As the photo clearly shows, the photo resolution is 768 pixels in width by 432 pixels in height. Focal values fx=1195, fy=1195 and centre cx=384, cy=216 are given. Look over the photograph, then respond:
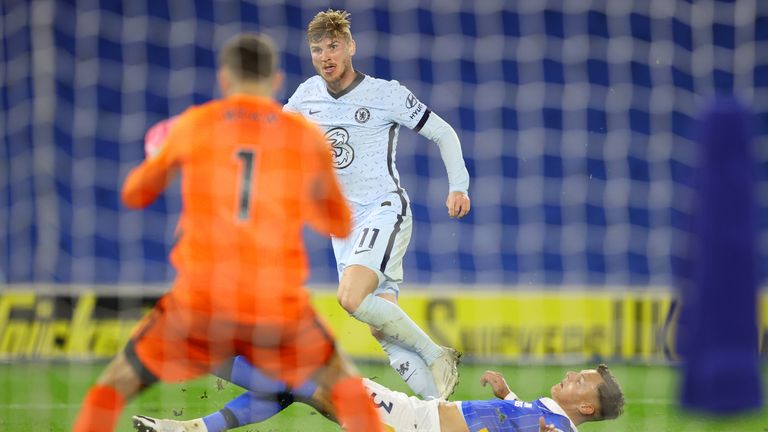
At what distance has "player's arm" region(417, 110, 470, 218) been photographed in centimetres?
582

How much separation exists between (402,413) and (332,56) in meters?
1.93

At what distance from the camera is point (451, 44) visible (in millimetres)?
12656

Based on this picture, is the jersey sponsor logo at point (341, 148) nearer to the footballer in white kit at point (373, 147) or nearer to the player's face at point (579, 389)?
the footballer in white kit at point (373, 147)

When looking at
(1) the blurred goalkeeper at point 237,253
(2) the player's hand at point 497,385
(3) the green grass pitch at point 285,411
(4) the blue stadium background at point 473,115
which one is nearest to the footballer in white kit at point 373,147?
(2) the player's hand at point 497,385

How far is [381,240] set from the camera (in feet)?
18.9

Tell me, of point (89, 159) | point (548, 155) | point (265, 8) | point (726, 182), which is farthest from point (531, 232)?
point (726, 182)

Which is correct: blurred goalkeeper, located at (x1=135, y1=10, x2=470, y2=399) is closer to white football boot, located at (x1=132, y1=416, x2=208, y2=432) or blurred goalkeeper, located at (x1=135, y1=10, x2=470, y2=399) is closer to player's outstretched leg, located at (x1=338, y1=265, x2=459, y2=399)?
player's outstretched leg, located at (x1=338, y1=265, x2=459, y2=399)

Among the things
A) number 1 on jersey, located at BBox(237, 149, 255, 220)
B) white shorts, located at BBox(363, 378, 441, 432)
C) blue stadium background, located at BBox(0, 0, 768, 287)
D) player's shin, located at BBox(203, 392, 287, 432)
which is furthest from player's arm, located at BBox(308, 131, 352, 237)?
blue stadium background, located at BBox(0, 0, 768, 287)

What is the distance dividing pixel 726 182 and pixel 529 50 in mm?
9747

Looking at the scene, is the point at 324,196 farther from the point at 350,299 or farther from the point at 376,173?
the point at 376,173

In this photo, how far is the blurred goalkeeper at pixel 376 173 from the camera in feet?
18.6

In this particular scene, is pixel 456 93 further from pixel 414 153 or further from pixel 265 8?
pixel 265 8

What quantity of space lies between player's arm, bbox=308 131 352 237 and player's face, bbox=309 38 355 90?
2.21 metres

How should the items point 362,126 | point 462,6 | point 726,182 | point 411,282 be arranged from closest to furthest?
point 726,182
point 362,126
point 411,282
point 462,6
